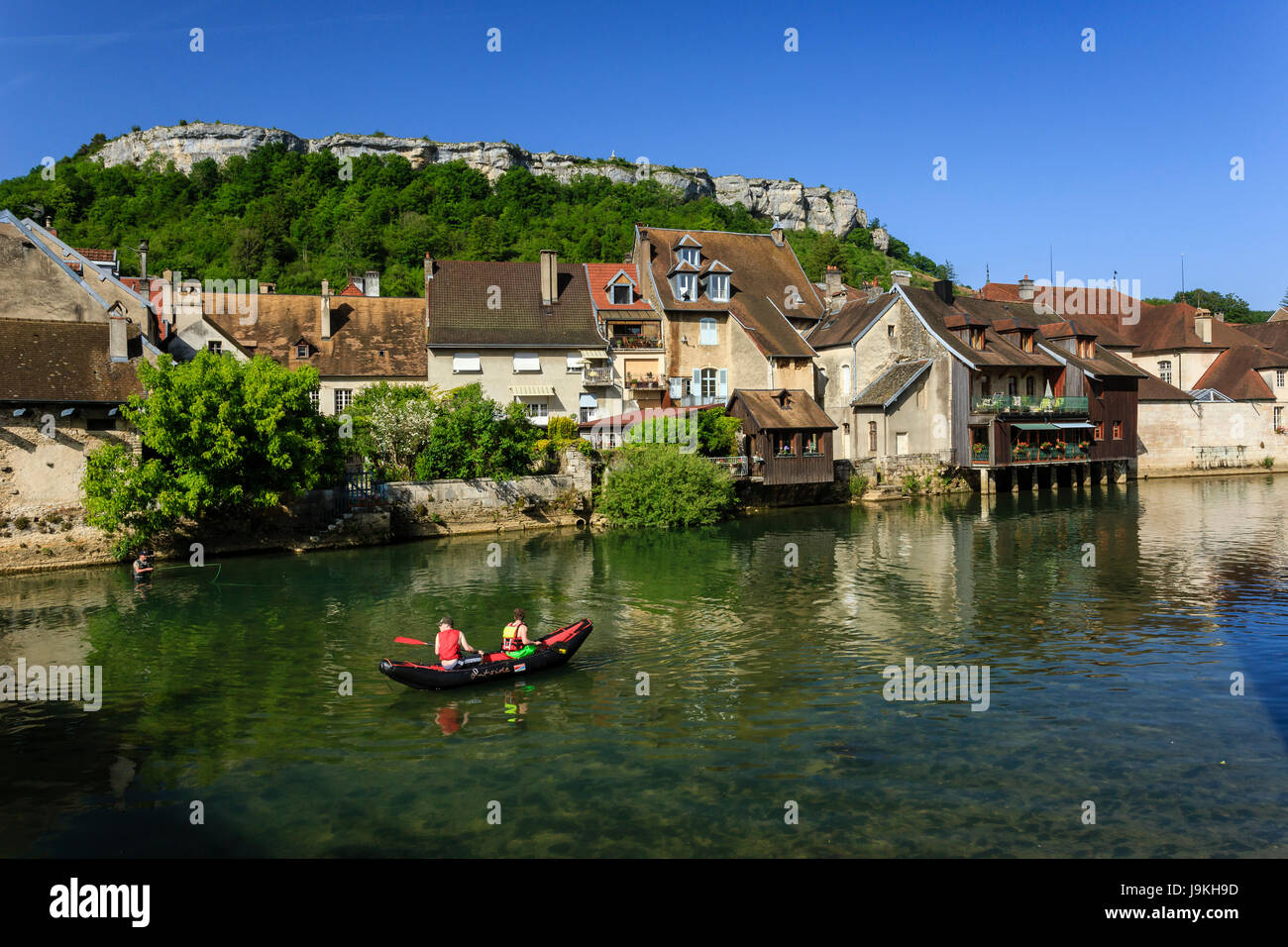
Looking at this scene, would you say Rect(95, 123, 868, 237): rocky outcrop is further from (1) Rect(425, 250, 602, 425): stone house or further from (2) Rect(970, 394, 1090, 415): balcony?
(2) Rect(970, 394, 1090, 415): balcony

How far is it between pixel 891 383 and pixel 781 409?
28.2 feet

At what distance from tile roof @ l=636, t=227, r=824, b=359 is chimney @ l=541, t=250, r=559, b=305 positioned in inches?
230

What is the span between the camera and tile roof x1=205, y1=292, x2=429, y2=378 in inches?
1866

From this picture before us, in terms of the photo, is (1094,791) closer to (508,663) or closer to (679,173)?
(508,663)

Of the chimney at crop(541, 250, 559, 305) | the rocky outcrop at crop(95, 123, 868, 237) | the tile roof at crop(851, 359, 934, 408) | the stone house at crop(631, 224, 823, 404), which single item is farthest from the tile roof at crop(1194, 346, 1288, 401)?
the rocky outcrop at crop(95, 123, 868, 237)

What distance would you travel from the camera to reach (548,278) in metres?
51.2

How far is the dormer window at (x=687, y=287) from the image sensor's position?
2088 inches

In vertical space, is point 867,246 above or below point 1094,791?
above

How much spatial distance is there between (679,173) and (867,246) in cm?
3433

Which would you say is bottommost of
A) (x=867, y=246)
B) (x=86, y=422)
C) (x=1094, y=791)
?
(x=1094, y=791)

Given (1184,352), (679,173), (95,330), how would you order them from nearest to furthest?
(95,330) < (1184,352) < (679,173)

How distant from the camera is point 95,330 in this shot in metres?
35.5

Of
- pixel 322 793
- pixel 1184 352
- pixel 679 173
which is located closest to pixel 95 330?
pixel 322 793

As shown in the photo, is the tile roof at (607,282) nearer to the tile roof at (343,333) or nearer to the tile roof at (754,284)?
the tile roof at (754,284)
